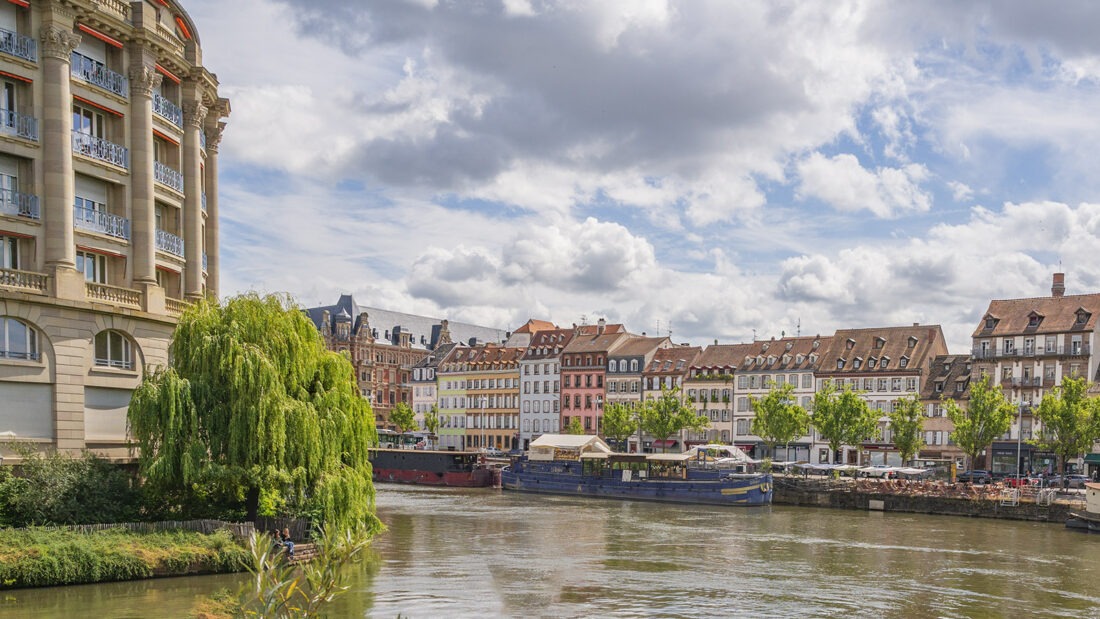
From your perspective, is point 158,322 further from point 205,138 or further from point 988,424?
point 988,424

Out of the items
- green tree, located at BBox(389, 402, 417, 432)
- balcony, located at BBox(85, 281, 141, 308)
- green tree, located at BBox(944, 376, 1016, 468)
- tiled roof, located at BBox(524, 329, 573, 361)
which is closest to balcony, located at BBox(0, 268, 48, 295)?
balcony, located at BBox(85, 281, 141, 308)

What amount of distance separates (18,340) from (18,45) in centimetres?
1114

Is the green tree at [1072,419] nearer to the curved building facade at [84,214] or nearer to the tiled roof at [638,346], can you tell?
the tiled roof at [638,346]

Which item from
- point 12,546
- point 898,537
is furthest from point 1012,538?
Result: point 12,546

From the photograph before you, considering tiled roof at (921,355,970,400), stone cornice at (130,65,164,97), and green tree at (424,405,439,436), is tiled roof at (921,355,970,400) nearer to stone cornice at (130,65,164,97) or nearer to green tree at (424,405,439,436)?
green tree at (424,405,439,436)

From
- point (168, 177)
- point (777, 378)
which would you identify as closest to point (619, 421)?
point (777, 378)

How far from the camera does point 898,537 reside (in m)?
58.3

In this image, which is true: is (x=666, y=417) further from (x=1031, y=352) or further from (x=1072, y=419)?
(x=1072, y=419)

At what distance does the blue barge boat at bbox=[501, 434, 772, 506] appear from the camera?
7888cm

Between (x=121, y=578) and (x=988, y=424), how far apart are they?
224 ft

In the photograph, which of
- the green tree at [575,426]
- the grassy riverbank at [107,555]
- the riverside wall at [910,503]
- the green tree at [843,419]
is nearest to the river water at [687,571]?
the grassy riverbank at [107,555]

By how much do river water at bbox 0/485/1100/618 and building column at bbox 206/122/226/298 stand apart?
16.1 meters

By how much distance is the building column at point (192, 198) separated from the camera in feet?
161

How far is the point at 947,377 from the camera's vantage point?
104938mm
